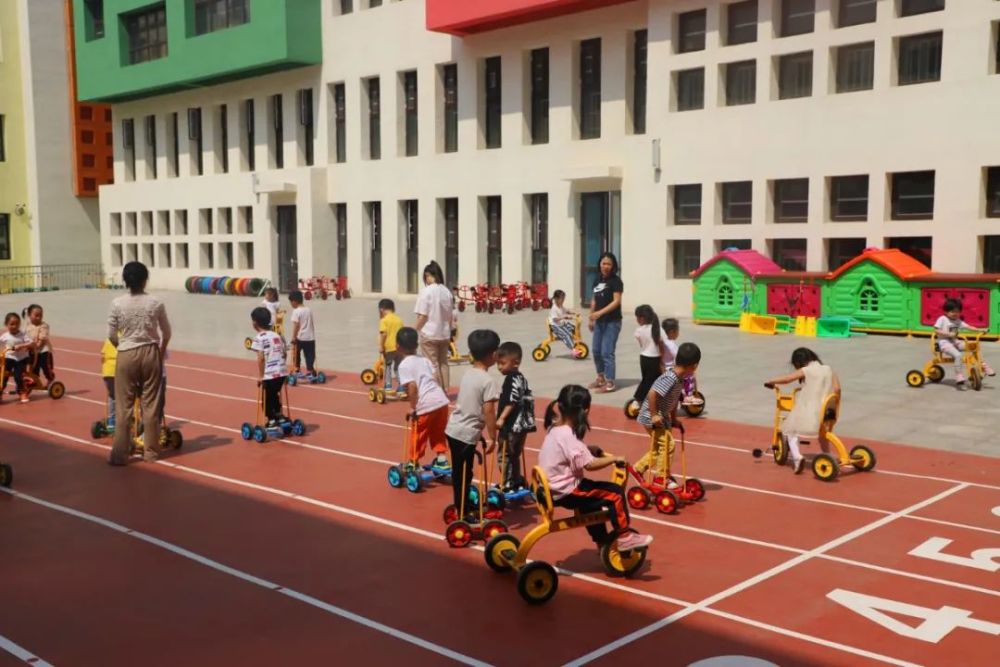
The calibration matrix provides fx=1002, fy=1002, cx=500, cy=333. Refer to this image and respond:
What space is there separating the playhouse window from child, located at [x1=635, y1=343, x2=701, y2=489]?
1444 cm

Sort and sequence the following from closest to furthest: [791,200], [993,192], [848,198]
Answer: [993,192] → [848,198] → [791,200]

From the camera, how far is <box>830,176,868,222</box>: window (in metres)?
24.0

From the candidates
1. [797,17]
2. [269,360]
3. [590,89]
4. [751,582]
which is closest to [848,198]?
[797,17]

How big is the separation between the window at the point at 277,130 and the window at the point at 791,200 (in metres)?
21.6

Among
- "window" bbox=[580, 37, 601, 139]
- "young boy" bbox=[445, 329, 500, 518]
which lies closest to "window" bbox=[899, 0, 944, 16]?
"window" bbox=[580, 37, 601, 139]

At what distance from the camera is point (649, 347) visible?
1293 centimetres

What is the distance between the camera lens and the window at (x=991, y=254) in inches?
861

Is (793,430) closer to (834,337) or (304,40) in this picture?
(834,337)

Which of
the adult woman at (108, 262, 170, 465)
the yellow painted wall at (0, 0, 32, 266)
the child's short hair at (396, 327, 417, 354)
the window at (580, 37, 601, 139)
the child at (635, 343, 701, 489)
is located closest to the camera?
the child at (635, 343, 701, 489)

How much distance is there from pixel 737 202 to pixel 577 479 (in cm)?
2069

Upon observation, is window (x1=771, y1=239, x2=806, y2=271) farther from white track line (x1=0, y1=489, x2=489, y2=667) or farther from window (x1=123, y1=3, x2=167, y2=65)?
window (x1=123, y1=3, x2=167, y2=65)

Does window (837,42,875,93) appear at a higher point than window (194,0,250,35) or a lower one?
lower

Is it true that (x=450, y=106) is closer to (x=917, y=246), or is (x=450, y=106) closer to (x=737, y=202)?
(x=737, y=202)

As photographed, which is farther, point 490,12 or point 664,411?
point 490,12
